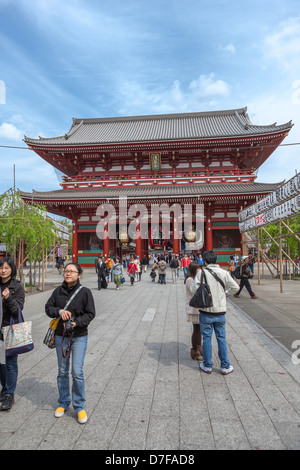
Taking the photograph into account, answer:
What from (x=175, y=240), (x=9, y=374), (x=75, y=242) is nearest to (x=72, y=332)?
(x=9, y=374)

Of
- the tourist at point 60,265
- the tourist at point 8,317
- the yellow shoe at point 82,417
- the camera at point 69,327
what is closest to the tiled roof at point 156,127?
the tourist at point 60,265

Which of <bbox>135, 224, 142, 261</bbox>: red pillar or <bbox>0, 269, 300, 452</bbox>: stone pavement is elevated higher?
<bbox>135, 224, 142, 261</bbox>: red pillar

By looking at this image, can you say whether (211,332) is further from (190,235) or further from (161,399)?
(190,235)

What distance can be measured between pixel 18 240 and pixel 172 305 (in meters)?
6.47

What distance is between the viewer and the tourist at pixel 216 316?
3703mm

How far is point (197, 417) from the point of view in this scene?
2770 millimetres

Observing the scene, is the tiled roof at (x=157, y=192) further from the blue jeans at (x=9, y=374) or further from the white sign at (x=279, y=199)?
the blue jeans at (x=9, y=374)

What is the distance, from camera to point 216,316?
3.70 metres

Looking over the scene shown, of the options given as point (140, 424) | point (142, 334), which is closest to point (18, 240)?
point (142, 334)

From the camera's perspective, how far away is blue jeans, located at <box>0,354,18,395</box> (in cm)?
301

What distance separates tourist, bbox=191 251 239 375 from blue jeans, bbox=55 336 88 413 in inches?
68.2

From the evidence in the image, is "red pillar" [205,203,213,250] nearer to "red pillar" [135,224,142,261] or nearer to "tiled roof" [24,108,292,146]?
"red pillar" [135,224,142,261]

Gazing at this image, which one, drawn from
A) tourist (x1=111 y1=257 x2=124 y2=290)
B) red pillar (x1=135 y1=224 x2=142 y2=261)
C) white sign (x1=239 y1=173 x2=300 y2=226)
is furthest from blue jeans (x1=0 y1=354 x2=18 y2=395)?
red pillar (x1=135 y1=224 x2=142 y2=261)

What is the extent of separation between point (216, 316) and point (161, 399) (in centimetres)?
125
